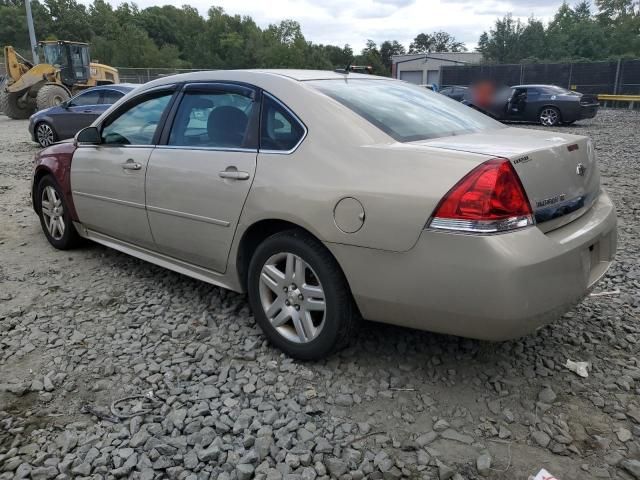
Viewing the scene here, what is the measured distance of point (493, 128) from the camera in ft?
11.1

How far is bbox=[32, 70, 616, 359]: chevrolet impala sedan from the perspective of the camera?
2.39 m

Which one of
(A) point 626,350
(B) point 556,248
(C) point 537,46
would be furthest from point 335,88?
(C) point 537,46

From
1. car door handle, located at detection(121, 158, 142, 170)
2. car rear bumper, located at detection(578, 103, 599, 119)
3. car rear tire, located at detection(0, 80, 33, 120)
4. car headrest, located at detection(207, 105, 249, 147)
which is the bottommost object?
car rear bumper, located at detection(578, 103, 599, 119)

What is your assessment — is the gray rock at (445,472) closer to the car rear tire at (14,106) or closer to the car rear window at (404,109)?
the car rear window at (404,109)

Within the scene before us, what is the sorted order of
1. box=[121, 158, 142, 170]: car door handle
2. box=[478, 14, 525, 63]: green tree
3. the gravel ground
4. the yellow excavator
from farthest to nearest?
box=[478, 14, 525, 63]: green tree < the yellow excavator < box=[121, 158, 142, 170]: car door handle < the gravel ground

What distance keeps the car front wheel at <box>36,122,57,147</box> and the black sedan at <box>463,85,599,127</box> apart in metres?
11.7

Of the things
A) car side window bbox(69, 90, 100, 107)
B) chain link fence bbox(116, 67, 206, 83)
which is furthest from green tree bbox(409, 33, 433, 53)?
car side window bbox(69, 90, 100, 107)

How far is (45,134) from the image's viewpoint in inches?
513

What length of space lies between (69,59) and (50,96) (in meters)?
3.83

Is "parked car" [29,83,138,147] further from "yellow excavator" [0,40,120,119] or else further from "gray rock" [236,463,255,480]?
"gray rock" [236,463,255,480]

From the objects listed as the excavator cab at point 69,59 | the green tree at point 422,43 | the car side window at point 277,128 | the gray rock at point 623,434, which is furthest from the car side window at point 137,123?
the green tree at point 422,43

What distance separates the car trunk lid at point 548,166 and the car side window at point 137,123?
2060 mm

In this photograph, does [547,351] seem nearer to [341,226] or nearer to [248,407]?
[341,226]

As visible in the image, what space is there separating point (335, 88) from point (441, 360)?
169 cm
